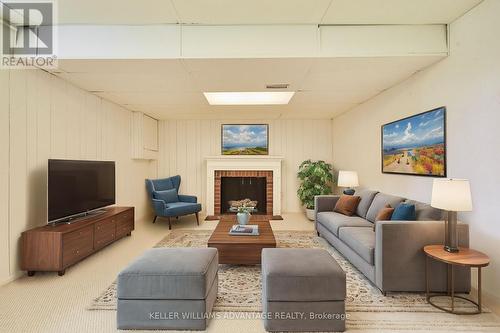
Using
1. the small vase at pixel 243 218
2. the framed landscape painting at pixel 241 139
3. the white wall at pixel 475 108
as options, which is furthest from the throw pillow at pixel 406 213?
the framed landscape painting at pixel 241 139

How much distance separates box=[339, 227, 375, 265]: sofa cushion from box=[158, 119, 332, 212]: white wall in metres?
3.42

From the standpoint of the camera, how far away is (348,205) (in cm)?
418

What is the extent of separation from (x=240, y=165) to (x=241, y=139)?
0.70m

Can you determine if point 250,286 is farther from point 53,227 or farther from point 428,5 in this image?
point 428,5

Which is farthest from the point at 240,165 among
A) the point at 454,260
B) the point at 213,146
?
the point at 454,260

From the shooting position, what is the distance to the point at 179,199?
19.1 ft

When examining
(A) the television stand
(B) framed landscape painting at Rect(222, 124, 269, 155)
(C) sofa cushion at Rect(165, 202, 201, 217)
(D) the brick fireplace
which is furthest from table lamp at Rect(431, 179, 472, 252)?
(B) framed landscape painting at Rect(222, 124, 269, 155)

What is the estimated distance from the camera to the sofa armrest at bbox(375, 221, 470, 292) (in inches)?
94.0

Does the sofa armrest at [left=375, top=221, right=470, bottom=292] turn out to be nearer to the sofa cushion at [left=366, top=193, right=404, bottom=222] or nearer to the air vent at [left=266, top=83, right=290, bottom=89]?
the sofa cushion at [left=366, top=193, right=404, bottom=222]

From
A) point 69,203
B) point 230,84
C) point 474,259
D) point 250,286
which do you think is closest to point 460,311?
point 474,259

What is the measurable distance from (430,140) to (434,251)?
1.45 m

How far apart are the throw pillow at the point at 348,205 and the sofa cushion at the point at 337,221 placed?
12 centimetres

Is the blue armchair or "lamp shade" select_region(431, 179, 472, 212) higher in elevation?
"lamp shade" select_region(431, 179, 472, 212)

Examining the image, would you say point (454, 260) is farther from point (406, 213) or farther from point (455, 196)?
point (406, 213)
